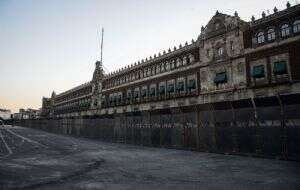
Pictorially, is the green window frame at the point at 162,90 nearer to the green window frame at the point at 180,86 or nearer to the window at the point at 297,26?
the green window frame at the point at 180,86

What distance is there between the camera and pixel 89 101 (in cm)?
6369

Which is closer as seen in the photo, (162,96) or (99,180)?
(99,180)

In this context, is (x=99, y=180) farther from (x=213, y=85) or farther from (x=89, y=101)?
(x=89, y=101)

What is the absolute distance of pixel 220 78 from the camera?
30.9m

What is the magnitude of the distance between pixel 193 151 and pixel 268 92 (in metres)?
12.0

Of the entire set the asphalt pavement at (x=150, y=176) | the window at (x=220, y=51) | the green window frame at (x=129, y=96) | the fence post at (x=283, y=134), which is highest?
the window at (x=220, y=51)

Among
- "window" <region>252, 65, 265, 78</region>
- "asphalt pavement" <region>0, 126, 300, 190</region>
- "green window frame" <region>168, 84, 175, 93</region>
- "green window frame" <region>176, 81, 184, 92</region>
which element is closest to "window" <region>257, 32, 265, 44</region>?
"window" <region>252, 65, 265, 78</region>

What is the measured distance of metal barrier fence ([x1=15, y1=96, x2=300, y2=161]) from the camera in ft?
47.1

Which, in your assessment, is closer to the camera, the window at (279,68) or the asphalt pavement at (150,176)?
the asphalt pavement at (150,176)

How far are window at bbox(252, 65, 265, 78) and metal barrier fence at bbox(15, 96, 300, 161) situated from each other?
11.2 metres

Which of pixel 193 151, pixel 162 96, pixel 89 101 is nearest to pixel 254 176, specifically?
pixel 193 151

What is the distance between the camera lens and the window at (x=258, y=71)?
1070 inches

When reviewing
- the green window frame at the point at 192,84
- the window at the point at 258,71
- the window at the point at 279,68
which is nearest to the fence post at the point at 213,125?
the window at the point at 279,68

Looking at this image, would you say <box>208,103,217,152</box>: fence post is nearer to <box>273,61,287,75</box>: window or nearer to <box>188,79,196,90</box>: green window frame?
<box>273,61,287,75</box>: window
